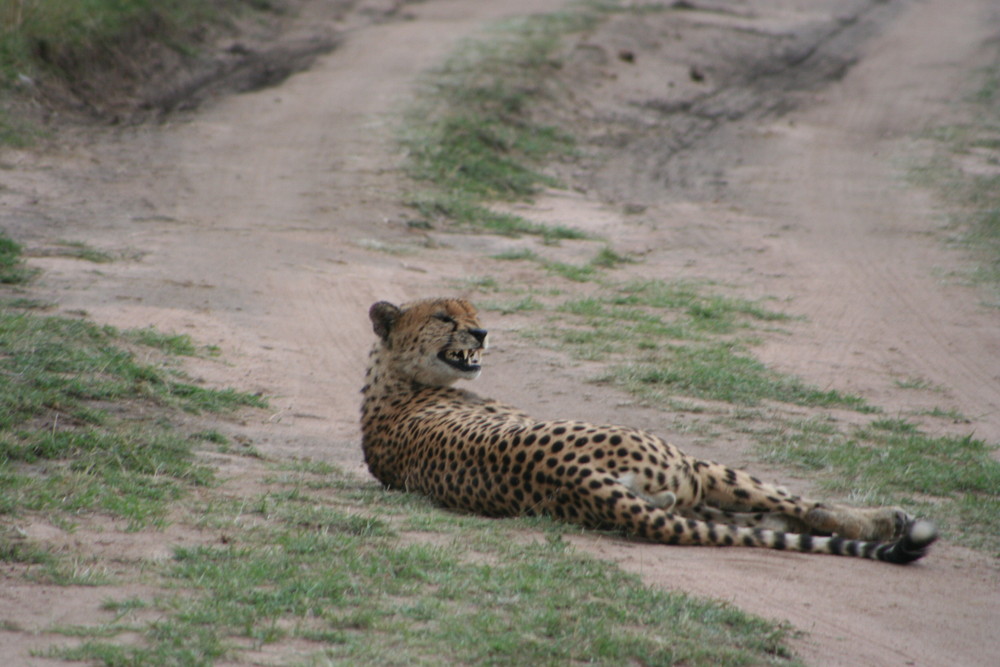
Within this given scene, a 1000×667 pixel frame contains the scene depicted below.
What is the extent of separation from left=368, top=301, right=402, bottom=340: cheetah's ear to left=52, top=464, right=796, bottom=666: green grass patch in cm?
182

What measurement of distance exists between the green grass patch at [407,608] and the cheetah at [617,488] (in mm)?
288

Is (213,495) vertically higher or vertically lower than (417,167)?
lower

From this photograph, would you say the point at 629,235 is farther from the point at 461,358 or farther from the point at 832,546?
the point at 832,546

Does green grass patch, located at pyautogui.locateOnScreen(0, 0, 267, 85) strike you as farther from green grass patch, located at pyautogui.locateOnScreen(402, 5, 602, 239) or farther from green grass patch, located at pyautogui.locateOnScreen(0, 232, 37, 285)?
green grass patch, located at pyautogui.locateOnScreen(0, 232, 37, 285)

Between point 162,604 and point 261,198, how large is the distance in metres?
8.74

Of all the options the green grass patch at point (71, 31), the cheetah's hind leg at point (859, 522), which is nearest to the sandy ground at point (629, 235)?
the cheetah's hind leg at point (859, 522)

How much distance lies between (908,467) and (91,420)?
4141 millimetres

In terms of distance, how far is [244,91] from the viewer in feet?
54.2

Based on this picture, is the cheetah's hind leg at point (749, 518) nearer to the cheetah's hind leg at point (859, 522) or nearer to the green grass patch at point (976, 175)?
the cheetah's hind leg at point (859, 522)

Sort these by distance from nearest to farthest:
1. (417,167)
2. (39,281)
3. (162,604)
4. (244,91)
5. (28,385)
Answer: (162,604) → (28,385) → (39,281) → (417,167) → (244,91)

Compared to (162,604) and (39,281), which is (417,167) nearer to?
(39,281)

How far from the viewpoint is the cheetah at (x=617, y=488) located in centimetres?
493

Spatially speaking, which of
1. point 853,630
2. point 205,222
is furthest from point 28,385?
point 205,222

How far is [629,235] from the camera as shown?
12359 millimetres
